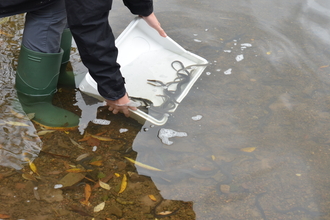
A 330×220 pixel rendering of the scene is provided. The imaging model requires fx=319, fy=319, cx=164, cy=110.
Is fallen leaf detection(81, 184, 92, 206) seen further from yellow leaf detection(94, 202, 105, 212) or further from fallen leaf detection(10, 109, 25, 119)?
fallen leaf detection(10, 109, 25, 119)

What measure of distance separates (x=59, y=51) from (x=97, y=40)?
1.94ft

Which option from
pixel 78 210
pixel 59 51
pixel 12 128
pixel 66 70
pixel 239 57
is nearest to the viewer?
pixel 78 210

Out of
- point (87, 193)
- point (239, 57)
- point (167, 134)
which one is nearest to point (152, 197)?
point (87, 193)

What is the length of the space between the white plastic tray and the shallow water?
0.37 ft

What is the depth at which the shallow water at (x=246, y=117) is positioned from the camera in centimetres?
154

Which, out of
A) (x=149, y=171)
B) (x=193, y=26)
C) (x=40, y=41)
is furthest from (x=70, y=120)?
(x=193, y=26)

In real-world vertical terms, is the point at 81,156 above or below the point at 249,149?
below

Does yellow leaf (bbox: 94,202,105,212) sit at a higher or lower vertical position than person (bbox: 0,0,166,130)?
lower

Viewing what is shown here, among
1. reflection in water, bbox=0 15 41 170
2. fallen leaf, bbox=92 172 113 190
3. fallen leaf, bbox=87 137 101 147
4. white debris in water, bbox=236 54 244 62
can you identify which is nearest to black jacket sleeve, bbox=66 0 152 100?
fallen leaf, bbox=87 137 101 147

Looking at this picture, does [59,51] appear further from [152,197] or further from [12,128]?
[152,197]

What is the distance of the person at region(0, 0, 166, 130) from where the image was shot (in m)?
1.40

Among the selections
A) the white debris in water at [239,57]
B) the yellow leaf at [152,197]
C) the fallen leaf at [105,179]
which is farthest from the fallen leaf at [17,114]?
the white debris in water at [239,57]

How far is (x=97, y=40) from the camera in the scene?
1449 mm

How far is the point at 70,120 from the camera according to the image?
6.21 ft
